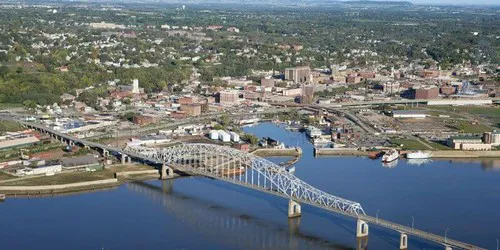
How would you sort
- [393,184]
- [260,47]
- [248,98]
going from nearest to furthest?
1. [393,184]
2. [248,98]
3. [260,47]

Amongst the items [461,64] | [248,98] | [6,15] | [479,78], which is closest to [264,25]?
[6,15]

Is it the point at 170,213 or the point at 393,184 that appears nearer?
Result: the point at 170,213

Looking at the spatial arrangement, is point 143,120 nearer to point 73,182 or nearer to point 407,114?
point 73,182

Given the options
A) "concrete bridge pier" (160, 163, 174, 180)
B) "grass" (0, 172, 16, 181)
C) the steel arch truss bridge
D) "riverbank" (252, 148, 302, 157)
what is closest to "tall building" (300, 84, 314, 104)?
"riverbank" (252, 148, 302, 157)

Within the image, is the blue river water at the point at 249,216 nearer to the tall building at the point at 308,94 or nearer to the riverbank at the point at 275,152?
the riverbank at the point at 275,152

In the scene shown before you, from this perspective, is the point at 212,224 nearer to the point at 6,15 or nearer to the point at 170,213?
the point at 170,213

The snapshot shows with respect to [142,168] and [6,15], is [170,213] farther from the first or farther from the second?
[6,15]

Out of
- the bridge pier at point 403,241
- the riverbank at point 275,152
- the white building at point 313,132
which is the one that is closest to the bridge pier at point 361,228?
the bridge pier at point 403,241

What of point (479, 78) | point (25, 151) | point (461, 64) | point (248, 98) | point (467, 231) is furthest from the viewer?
point (461, 64)
